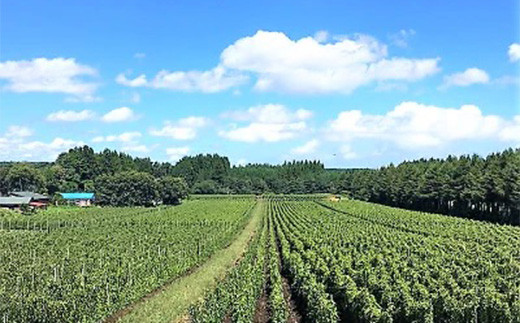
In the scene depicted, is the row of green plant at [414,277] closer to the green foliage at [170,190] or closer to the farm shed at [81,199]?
the green foliage at [170,190]

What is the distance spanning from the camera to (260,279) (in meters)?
26.7

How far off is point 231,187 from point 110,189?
62.9 m

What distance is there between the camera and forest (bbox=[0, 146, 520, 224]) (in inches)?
2633

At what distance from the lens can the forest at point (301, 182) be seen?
6688cm

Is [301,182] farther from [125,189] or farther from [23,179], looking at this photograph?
[23,179]

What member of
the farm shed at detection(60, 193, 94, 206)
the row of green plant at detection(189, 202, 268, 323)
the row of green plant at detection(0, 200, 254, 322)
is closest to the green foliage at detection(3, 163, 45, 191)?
the farm shed at detection(60, 193, 94, 206)

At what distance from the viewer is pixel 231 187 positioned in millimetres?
173500

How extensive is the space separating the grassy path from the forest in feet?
122

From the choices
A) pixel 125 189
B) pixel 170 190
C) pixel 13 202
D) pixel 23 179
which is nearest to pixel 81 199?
pixel 125 189


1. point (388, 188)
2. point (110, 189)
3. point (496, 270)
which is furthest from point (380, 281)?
point (110, 189)

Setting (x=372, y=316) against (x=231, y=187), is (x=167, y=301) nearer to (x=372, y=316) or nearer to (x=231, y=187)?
(x=372, y=316)

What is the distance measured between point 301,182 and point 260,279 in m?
155

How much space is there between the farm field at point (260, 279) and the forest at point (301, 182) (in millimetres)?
21227

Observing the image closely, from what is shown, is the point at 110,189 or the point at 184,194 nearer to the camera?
the point at 110,189
